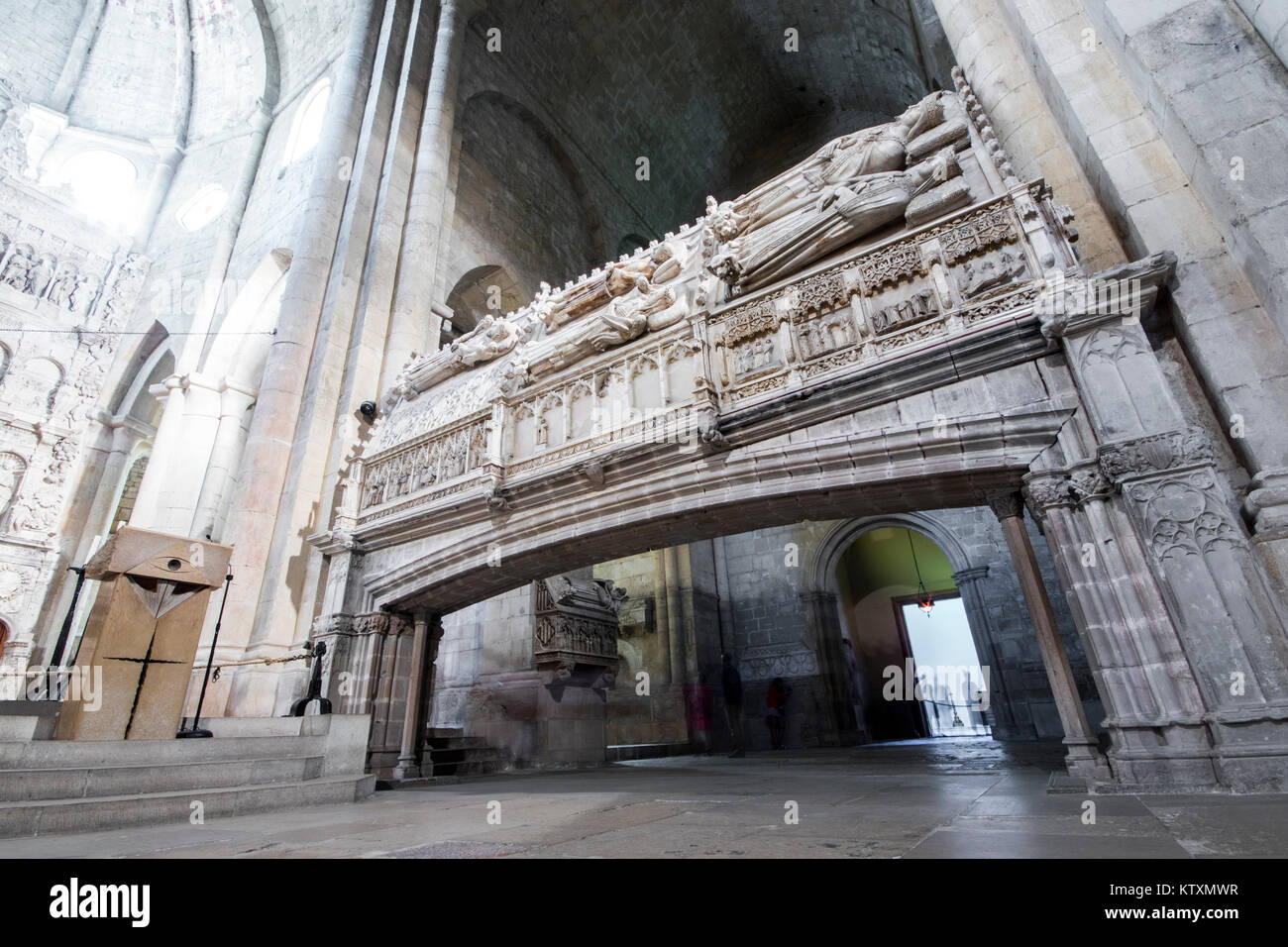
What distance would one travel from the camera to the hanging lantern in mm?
15230

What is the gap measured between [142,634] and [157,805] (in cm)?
158

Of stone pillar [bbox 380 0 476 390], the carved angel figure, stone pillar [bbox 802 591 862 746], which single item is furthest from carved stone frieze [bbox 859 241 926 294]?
the carved angel figure

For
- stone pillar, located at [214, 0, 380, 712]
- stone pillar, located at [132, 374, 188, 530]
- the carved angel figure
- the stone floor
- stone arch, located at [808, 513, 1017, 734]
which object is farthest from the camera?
the carved angel figure

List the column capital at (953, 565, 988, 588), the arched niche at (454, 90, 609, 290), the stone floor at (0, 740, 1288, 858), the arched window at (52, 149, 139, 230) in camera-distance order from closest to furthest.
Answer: the stone floor at (0, 740, 1288, 858) → the column capital at (953, 565, 988, 588) → the arched niche at (454, 90, 609, 290) → the arched window at (52, 149, 139, 230)

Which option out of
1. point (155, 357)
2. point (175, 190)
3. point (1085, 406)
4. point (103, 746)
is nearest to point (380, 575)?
point (103, 746)

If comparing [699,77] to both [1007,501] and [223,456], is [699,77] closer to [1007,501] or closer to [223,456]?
[223,456]

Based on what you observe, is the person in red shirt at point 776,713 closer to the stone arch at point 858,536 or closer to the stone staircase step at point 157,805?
the stone arch at point 858,536

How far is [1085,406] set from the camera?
391cm

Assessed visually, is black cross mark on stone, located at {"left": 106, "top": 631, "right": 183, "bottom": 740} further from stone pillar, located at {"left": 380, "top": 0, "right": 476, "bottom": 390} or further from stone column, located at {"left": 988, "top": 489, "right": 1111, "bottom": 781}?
stone column, located at {"left": 988, "top": 489, "right": 1111, "bottom": 781}

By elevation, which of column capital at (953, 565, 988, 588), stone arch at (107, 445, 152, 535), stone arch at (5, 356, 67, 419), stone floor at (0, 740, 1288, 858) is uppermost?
stone arch at (5, 356, 67, 419)

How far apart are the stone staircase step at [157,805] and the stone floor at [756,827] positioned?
0.49ft

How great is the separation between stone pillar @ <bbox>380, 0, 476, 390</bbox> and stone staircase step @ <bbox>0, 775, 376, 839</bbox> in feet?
23.1

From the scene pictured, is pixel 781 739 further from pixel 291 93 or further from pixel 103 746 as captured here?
pixel 291 93

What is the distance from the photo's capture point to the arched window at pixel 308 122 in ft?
49.0
